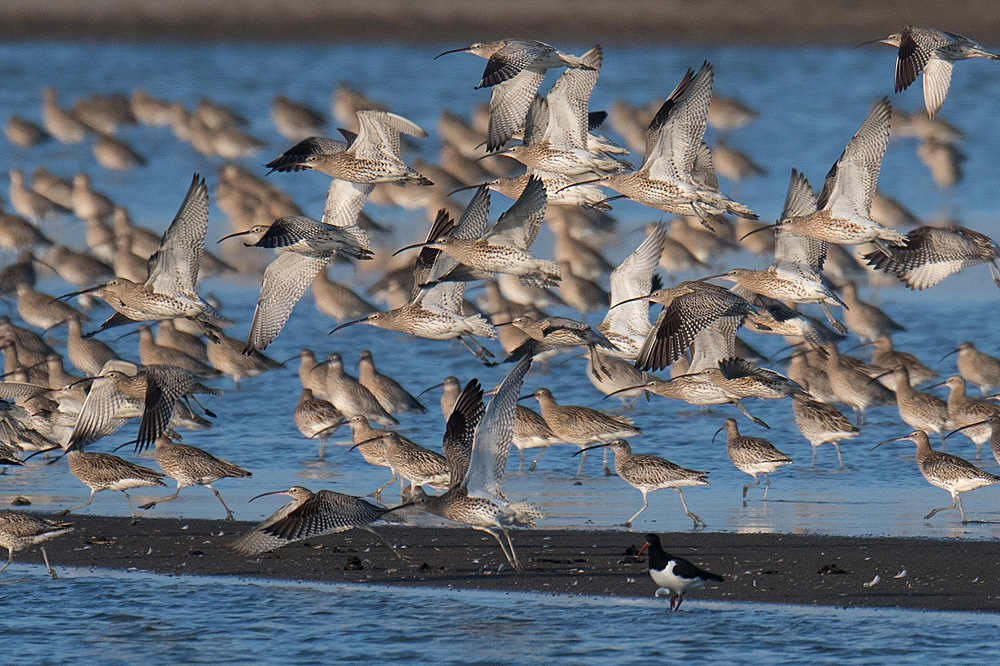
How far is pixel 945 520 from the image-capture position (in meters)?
9.81

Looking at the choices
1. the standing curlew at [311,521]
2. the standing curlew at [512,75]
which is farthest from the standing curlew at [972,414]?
the standing curlew at [311,521]

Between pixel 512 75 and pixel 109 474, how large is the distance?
134 inches

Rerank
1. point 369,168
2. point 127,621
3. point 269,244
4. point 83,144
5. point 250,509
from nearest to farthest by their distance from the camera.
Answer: point 127,621 < point 269,244 < point 250,509 < point 369,168 < point 83,144

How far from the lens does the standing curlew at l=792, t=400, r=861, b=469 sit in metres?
11.5

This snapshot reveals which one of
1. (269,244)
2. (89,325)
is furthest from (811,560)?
(89,325)

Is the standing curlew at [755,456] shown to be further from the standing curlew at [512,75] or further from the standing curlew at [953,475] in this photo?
the standing curlew at [512,75]

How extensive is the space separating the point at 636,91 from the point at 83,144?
11.8m

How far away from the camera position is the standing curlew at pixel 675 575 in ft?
26.2

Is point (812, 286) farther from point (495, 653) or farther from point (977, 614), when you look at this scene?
point (495, 653)

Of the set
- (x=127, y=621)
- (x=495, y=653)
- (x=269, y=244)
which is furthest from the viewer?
(x=269, y=244)

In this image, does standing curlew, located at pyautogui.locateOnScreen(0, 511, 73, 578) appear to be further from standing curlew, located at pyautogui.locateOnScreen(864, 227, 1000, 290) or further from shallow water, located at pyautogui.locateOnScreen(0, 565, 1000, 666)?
standing curlew, located at pyautogui.locateOnScreen(864, 227, 1000, 290)

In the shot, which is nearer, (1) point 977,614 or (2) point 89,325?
(1) point 977,614

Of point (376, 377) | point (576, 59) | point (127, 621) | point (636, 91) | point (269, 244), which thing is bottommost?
point (127, 621)

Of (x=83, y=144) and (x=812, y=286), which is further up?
(x=83, y=144)
